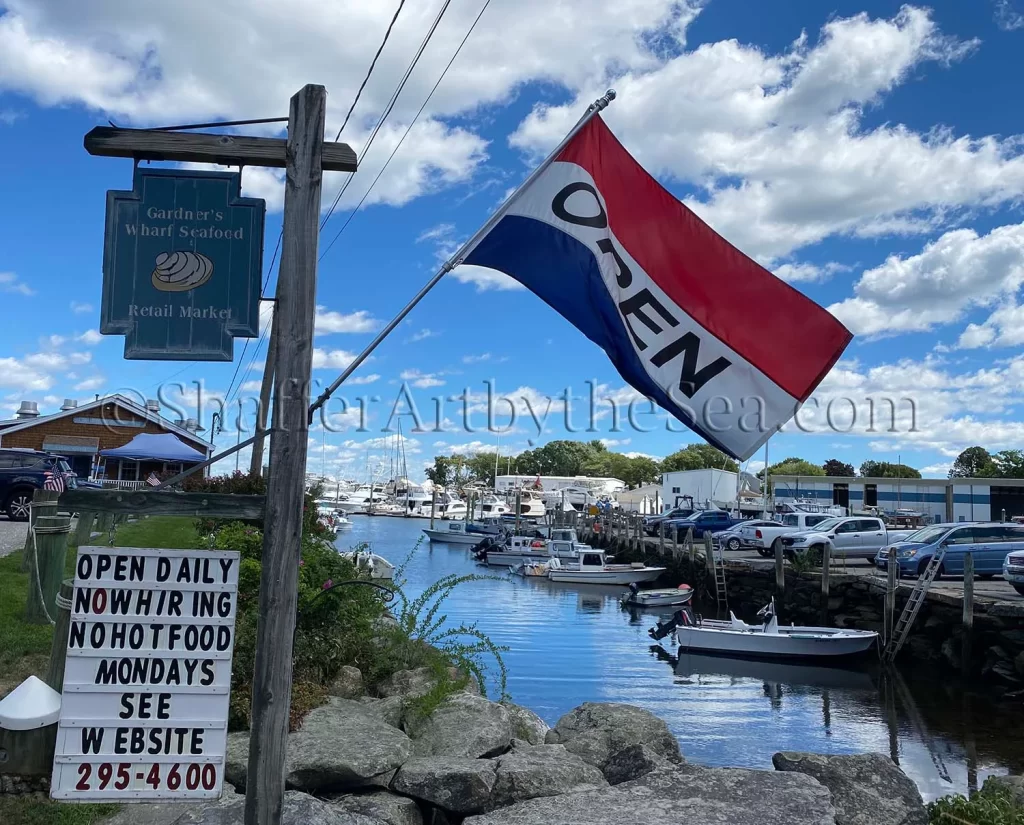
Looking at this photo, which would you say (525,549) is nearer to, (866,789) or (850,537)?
(850,537)

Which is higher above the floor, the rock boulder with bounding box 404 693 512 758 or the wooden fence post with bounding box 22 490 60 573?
the wooden fence post with bounding box 22 490 60 573

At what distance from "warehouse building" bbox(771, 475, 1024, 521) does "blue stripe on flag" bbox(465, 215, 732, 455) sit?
68343mm

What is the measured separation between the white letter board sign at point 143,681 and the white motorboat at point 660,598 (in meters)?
33.2

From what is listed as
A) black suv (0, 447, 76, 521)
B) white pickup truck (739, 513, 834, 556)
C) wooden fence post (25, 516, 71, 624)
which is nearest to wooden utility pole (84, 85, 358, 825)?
wooden fence post (25, 516, 71, 624)

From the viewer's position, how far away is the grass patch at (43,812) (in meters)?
5.49

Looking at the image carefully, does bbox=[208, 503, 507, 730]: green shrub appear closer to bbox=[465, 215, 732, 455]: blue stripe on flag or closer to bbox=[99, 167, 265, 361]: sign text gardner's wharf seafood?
bbox=[465, 215, 732, 455]: blue stripe on flag

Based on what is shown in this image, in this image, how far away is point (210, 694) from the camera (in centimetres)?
458

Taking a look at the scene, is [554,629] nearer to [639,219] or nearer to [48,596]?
[48,596]

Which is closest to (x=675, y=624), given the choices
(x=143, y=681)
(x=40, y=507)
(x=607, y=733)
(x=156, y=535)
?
(x=156, y=535)

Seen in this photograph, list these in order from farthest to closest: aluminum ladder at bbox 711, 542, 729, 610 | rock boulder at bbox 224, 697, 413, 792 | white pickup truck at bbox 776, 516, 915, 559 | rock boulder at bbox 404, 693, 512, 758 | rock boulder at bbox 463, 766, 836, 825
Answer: white pickup truck at bbox 776, 516, 915, 559
aluminum ladder at bbox 711, 542, 729, 610
rock boulder at bbox 404, 693, 512, 758
rock boulder at bbox 224, 697, 413, 792
rock boulder at bbox 463, 766, 836, 825

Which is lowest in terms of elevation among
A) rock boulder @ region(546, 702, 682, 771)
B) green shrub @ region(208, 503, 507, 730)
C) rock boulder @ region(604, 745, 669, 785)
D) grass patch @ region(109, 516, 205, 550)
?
rock boulder @ region(546, 702, 682, 771)

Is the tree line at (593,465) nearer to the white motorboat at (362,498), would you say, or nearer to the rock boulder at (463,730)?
the white motorboat at (362,498)

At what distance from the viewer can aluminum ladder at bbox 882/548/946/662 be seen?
23.8 metres

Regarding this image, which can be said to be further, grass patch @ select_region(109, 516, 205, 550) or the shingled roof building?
the shingled roof building
